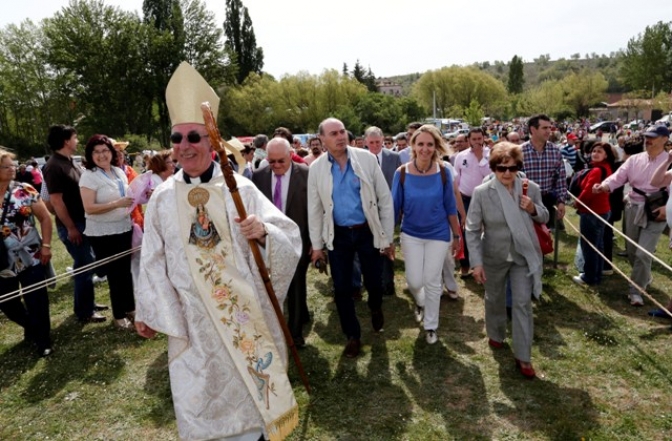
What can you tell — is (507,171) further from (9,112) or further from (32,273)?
(9,112)

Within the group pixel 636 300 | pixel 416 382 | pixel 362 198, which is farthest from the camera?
pixel 636 300

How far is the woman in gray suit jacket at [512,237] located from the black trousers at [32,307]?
175 inches

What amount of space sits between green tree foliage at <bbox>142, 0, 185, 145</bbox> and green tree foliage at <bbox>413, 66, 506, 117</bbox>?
1569 inches

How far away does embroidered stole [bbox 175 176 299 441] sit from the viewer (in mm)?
2754

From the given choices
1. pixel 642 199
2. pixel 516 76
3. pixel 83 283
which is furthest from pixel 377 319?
pixel 516 76

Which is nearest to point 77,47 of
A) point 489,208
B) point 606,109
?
point 489,208

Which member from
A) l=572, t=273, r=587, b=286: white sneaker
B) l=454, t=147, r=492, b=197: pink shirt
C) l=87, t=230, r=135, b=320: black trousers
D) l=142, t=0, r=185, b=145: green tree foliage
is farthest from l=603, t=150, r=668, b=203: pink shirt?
l=142, t=0, r=185, b=145: green tree foliage

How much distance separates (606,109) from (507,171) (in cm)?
10829

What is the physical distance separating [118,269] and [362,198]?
123 inches

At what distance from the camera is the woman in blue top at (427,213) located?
446cm

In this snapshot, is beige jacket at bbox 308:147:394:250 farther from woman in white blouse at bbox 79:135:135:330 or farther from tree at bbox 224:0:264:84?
tree at bbox 224:0:264:84

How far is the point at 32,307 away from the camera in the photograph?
4.86 m

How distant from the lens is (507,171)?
3.83 m

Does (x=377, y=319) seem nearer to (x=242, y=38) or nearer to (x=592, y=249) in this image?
(x=592, y=249)
